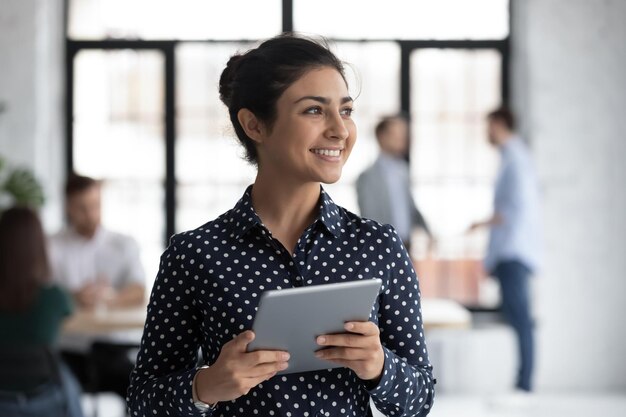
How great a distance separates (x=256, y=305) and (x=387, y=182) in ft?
15.1

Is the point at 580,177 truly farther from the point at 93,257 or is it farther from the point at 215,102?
the point at 93,257

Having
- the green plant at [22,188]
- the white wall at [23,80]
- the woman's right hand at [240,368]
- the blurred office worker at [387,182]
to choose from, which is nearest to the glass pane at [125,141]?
the white wall at [23,80]

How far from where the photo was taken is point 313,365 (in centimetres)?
155

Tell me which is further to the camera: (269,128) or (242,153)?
(242,153)

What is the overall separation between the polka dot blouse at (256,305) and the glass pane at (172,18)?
5.44 meters

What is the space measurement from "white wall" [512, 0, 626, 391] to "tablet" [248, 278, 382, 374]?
→ 546 centimetres

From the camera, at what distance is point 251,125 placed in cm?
170

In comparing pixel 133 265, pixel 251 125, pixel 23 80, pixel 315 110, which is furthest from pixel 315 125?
pixel 23 80

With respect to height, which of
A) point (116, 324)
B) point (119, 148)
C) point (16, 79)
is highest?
point (16, 79)

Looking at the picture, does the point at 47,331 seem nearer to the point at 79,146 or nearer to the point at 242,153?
the point at 242,153

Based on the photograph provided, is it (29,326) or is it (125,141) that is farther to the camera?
(125,141)

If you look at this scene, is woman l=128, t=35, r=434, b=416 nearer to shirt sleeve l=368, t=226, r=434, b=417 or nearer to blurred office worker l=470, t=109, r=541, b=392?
shirt sleeve l=368, t=226, r=434, b=417

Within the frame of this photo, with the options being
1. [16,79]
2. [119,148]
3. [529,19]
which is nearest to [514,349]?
[529,19]

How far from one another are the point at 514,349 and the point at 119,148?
2.76 meters
